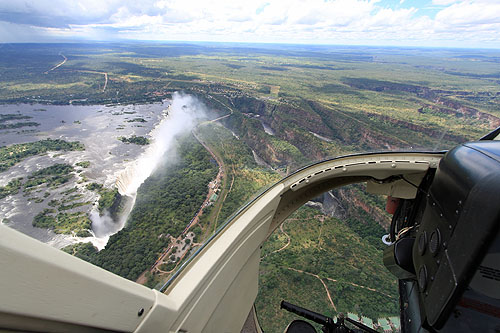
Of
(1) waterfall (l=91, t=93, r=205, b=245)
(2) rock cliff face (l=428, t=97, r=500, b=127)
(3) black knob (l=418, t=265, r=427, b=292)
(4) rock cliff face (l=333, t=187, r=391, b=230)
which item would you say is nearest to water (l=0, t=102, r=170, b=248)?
(1) waterfall (l=91, t=93, r=205, b=245)

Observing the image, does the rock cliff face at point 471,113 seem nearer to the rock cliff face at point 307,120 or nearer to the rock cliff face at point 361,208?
the rock cliff face at point 307,120

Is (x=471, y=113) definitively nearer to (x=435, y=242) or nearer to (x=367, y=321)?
(x=367, y=321)

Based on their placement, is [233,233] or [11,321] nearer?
[11,321]

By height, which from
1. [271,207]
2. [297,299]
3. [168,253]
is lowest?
[297,299]

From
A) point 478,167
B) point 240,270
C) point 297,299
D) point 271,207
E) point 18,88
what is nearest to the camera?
point 478,167

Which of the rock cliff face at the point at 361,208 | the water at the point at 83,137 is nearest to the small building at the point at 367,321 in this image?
the rock cliff face at the point at 361,208

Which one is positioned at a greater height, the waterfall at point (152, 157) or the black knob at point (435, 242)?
the black knob at point (435, 242)

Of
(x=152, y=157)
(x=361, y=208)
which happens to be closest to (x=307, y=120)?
(x=152, y=157)

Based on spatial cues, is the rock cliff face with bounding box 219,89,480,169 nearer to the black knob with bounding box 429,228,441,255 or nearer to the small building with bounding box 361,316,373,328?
the small building with bounding box 361,316,373,328

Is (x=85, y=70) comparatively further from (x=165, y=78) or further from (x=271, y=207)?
(x=271, y=207)

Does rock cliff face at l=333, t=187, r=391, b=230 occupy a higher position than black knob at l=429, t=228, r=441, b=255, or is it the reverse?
black knob at l=429, t=228, r=441, b=255

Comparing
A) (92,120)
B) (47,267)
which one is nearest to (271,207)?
(47,267)
